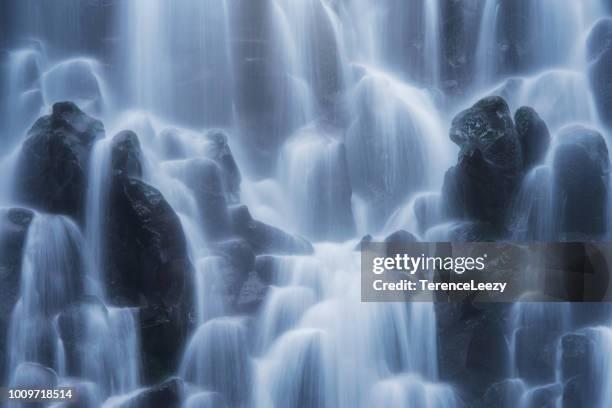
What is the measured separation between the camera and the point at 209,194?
4445 mm

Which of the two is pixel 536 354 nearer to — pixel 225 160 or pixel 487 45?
pixel 487 45

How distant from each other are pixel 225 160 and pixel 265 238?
0.61 m

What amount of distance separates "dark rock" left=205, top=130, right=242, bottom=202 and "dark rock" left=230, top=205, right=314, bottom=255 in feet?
0.54

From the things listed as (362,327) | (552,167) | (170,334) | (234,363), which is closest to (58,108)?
(170,334)

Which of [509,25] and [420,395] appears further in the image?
[509,25]

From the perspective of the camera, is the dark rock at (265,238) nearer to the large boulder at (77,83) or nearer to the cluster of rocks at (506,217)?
the cluster of rocks at (506,217)

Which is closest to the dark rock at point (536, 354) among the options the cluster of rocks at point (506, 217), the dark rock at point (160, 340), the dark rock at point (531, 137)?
the cluster of rocks at point (506, 217)

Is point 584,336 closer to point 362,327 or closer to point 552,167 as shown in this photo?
point 552,167

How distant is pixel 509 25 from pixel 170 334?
3089 mm

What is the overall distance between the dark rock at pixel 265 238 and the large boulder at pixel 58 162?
101cm

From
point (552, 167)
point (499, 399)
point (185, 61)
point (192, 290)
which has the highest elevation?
point (185, 61)

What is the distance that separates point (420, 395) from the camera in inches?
165

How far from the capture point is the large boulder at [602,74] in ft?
15.0

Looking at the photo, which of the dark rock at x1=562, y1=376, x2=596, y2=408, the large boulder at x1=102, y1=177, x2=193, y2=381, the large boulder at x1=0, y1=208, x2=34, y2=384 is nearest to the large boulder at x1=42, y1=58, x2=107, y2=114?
the large boulder at x1=102, y1=177, x2=193, y2=381
